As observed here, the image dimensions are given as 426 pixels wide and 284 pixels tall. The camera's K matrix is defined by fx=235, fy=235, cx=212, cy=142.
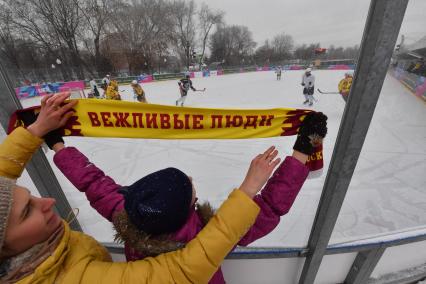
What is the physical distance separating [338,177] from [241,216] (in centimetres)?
55

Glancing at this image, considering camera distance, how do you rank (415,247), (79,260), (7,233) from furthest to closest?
(415,247), (79,260), (7,233)

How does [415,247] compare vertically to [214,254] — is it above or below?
below

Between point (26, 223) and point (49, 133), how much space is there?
53 centimetres

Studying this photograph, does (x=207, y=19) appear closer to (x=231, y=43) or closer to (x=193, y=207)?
(x=231, y=43)

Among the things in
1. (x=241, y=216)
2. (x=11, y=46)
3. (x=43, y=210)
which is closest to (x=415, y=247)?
(x=241, y=216)

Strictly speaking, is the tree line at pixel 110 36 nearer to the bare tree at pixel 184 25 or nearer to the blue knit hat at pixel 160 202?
the bare tree at pixel 184 25

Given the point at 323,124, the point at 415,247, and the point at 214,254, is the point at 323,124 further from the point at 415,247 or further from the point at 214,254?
the point at 415,247

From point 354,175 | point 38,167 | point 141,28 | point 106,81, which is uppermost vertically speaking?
point 141,28

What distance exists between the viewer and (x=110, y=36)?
124cm

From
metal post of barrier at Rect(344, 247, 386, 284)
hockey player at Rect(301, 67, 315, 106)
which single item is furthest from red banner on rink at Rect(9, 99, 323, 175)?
hockey player at Rect(301, 67, 315, 106)

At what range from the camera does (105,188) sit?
958 mm

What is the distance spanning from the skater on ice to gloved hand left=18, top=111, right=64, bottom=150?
0.02 metres

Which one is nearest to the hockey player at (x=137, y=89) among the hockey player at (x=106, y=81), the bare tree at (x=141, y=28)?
the hockey player at (x=106, y=81)

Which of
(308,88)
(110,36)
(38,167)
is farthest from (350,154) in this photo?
(308,88)
